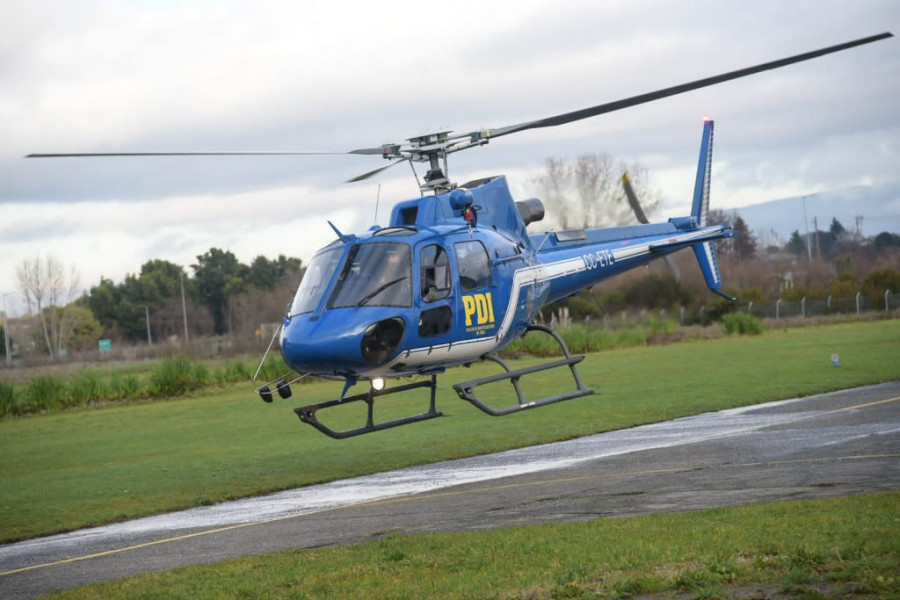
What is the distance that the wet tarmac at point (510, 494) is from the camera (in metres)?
13.2

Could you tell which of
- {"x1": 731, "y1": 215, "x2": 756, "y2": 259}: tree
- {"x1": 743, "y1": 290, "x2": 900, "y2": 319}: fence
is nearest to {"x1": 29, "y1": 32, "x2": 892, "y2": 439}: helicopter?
{"x1": 743, "y1": 290, "x2": 900, "y2": 319}: fence

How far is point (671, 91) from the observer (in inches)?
603

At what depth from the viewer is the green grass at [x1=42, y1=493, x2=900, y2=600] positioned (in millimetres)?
8820

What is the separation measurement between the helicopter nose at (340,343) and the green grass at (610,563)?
2.87m

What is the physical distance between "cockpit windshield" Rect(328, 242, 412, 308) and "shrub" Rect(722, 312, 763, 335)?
3817 cm

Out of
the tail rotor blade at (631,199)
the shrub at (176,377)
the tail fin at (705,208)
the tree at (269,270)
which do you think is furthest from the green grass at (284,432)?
the tree at (269,270)

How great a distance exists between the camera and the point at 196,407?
1356 inches

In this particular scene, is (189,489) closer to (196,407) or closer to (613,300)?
(196,407)

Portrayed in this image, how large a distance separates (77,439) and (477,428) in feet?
36.7

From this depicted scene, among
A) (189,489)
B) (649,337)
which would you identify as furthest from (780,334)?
(189,489)

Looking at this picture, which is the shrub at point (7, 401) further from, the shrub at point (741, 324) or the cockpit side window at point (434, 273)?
the shrub at point (741, 324)

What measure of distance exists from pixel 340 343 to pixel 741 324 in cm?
3987

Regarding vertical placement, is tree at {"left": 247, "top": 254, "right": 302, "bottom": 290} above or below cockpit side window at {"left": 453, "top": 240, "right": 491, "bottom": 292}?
above

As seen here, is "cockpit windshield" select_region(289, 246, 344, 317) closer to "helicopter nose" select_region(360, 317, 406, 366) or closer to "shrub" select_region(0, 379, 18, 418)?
"helicopter nose" select_region(360, 317, 406, 366)
